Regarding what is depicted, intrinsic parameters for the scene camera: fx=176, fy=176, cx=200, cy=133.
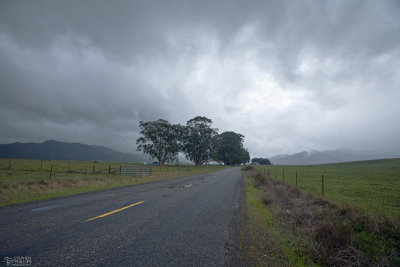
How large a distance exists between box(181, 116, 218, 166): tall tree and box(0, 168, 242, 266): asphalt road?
171ft

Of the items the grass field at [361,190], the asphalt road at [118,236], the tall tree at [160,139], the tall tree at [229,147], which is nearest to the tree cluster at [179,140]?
the tall tree at [160,139]

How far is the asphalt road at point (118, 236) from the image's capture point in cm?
345

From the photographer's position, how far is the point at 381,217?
17.3ft

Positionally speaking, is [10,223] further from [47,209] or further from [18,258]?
[18,258]

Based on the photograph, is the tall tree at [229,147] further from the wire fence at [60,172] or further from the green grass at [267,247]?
the green grass at [267,247]

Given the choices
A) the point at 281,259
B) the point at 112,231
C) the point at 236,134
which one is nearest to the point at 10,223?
the point at 112,231

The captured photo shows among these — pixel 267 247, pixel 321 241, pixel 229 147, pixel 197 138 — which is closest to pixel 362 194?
pixel 321 241

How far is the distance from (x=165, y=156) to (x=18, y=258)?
55098 millimetres

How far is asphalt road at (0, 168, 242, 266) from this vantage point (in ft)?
11.3

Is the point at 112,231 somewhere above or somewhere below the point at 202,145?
below

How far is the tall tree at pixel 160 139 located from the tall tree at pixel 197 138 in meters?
3.73

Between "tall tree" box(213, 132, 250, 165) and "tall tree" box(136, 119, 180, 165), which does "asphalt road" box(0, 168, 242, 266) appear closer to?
"tall tree" box(136, 119, 180, 165)

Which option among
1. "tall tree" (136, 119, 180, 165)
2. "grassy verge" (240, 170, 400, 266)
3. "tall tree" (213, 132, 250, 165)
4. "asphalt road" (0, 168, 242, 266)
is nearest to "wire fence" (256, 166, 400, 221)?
"grassy verge" (240, 170, 400, 266)

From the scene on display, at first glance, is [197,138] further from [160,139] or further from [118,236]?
[118,236]
